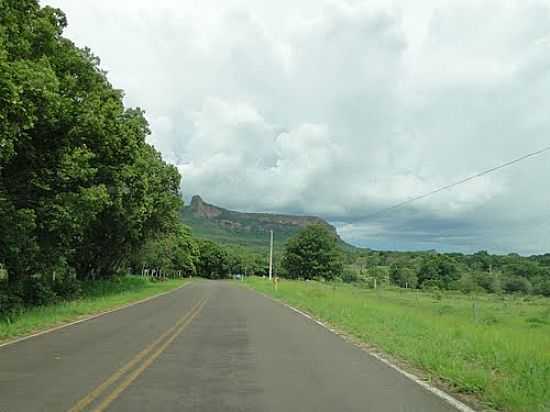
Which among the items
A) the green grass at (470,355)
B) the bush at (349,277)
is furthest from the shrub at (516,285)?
the bush at (349,277)

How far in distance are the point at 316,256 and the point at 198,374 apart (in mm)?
100132

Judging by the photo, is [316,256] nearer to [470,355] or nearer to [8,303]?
[8,303]

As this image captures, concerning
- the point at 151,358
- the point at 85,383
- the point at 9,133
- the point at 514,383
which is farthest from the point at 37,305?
the point at 514,383

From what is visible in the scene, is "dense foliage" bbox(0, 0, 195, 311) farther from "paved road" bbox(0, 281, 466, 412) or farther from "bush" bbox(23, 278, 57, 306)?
"paved road" bbox(0, 281, 466, 412)

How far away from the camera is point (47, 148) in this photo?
69.7 feet

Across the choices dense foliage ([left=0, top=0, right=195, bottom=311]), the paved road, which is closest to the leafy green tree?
dense foliage ([left=0, top=0, right=195, bottom=311])

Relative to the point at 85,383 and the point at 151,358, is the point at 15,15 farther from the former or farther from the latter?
the point at 85,383

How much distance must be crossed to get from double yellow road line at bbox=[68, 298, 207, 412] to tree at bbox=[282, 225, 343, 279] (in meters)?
93.5

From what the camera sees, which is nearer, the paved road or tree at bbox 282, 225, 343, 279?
the paved road

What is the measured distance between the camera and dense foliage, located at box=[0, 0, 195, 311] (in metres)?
14.8

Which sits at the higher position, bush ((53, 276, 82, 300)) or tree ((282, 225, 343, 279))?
tree ((282, 225, 343, 279))

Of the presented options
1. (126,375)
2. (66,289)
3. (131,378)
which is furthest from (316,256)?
(131,378)

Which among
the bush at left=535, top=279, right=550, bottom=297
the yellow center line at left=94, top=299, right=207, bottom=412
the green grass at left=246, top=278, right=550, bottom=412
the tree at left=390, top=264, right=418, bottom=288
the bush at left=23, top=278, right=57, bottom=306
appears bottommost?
the yellow center line at left=94, top=299, right=207, bottom=412

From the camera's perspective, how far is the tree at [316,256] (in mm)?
109500
